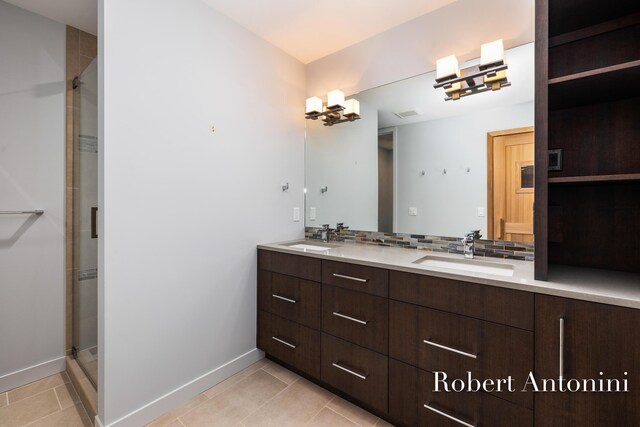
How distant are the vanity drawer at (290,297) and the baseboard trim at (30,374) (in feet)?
4.91

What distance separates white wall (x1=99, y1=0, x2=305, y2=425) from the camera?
1.48 meters

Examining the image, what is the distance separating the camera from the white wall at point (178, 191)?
1.48 metres

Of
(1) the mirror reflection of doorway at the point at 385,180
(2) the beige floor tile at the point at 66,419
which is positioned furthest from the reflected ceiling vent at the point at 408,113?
(2) the beige floor tile at the point at 66,419

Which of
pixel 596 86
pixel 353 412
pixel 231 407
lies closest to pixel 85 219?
pixel 231 407

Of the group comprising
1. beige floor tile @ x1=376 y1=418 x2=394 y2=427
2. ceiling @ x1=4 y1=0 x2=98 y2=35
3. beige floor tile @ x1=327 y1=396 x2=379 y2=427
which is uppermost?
ceiling @ x1=4 y1=0 x2=98 y2=35

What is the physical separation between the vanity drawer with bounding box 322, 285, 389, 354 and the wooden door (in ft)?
2.90

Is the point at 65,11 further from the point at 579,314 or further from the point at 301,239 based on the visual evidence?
the point at 579,314

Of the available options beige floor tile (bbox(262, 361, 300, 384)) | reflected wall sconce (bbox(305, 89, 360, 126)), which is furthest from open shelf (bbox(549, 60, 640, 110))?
beige floor tile (bbox(262, 361, 300, 384))

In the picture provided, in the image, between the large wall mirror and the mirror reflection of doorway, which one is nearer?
the large wall mirror

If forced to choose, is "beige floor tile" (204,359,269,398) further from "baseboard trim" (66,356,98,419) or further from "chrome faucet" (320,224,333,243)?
"chrome faucet" (320,224,333,243)

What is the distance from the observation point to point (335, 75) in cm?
248

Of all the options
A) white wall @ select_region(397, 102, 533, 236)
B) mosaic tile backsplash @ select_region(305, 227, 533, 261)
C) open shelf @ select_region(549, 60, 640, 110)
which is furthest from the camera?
white wall @ select_region(397, 102, 533, 236)

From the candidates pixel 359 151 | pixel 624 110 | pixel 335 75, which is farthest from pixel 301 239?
pixel 624 110

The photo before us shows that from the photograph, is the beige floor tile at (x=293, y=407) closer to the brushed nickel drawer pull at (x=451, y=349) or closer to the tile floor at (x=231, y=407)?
the tile floor at (x=231, y=407)
